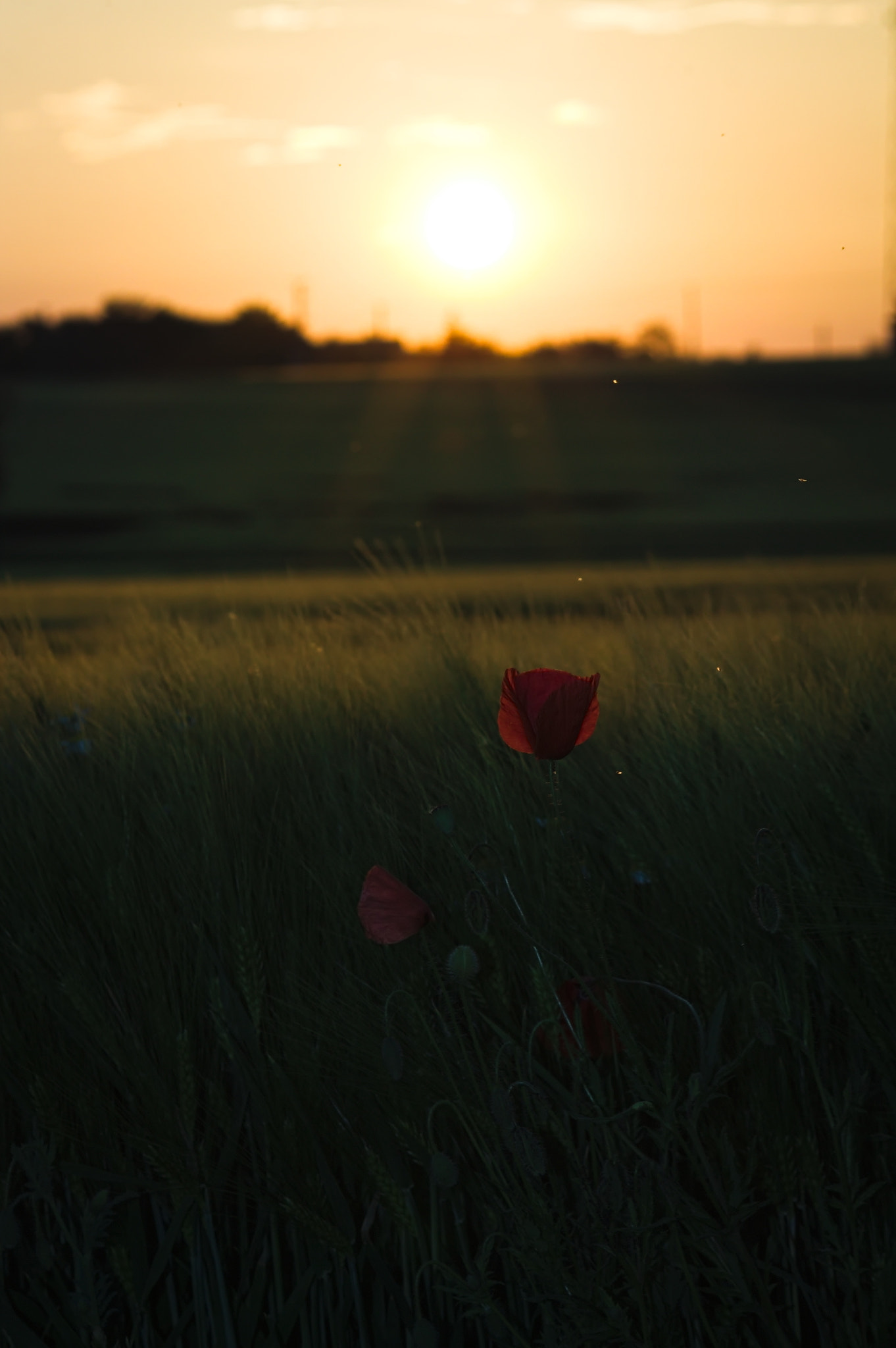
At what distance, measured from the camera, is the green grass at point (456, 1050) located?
4.03 feet

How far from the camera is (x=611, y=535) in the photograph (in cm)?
1641

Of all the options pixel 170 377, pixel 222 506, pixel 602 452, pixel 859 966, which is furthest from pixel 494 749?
pixel 170 377

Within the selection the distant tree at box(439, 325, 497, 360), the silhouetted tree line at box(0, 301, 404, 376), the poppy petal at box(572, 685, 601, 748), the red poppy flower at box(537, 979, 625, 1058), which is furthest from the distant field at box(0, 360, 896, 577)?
the distant tree at box(439, 325, 497, 360)

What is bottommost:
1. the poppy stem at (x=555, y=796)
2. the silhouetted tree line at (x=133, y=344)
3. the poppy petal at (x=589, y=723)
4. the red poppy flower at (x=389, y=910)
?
the red poppy flower at (x=389, y=910)

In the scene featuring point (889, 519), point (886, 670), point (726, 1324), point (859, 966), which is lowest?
point (889, 519)

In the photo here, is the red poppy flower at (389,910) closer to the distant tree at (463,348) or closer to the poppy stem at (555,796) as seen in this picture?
the poppy stem at (555,796)

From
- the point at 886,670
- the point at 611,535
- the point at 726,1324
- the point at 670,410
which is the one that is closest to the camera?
the point at 726,1324

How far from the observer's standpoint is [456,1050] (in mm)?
1330

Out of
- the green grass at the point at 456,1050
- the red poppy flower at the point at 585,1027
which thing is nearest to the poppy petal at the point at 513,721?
the green grass at the point at 456,1050

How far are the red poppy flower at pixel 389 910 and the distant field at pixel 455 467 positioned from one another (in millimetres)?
10839

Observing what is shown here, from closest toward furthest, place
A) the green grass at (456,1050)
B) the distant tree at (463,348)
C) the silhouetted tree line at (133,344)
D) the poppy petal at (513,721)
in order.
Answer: the green grass at (456,1050) < the poppy petal at (513,721) < the silhouetted tree line at (133,344) < the distant tree at (463,348)

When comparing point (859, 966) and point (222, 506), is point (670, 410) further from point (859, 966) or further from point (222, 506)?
point (859, 966)

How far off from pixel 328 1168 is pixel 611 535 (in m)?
15.4

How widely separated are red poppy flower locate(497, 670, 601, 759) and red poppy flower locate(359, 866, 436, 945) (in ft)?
0.62
